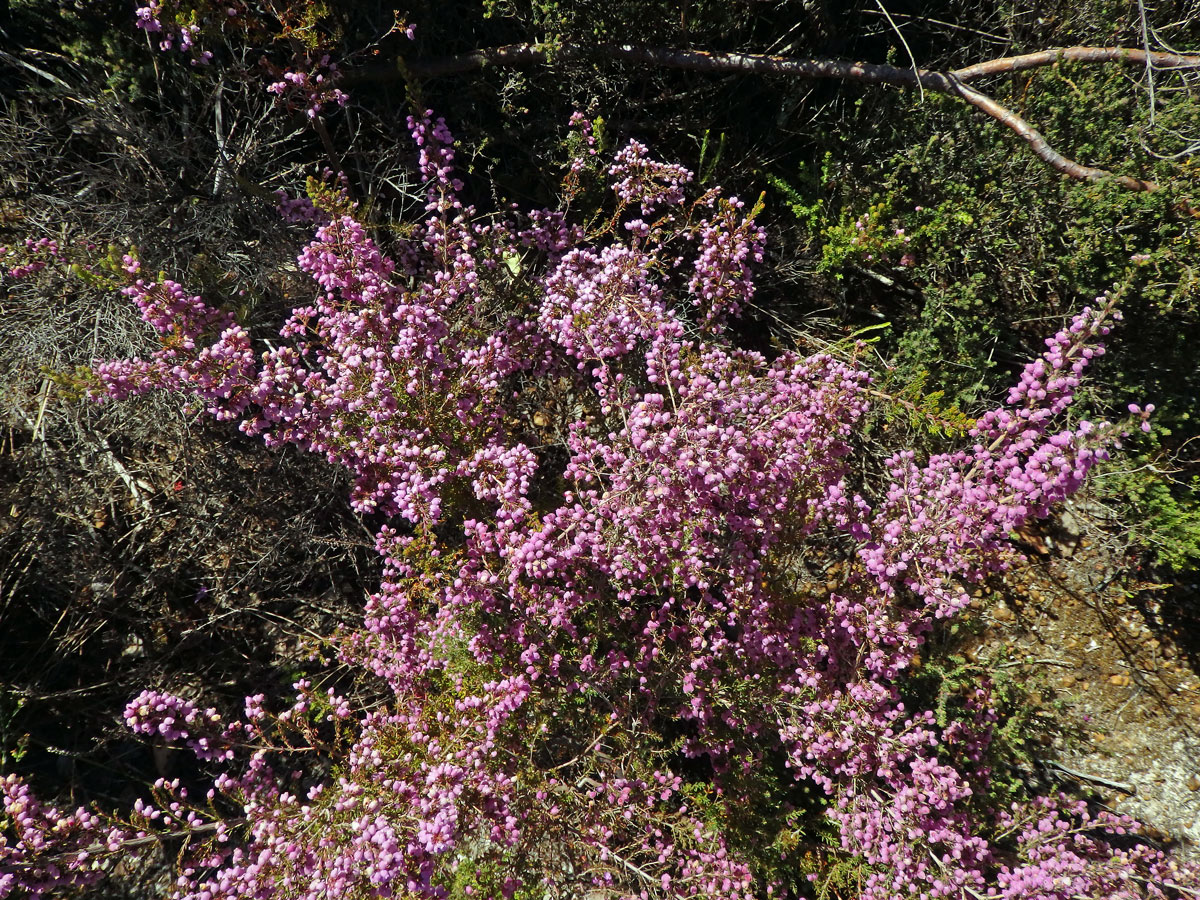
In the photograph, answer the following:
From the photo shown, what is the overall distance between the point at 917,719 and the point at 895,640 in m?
0.42

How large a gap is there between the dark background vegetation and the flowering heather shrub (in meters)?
0.79

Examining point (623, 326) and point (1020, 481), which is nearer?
point (1020, 481)

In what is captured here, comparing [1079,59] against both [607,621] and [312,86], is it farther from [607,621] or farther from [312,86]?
[312,86]

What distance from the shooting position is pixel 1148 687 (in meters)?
4.52

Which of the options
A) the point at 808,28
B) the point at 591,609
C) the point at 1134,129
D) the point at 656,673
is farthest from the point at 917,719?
the point at 808,28

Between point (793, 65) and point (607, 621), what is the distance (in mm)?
3536

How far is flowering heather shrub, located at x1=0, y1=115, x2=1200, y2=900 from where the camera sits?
9.62ft

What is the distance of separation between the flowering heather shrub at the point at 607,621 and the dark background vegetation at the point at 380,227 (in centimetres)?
79

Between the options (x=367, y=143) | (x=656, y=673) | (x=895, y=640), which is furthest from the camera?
(x=367, y=143)

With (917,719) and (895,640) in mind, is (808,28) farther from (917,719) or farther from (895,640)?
(917,719)

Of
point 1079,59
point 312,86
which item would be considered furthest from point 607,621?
point 1079,59

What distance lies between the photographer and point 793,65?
428 centimetres

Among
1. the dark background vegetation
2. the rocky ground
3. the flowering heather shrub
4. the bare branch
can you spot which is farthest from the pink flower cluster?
the rocky ground

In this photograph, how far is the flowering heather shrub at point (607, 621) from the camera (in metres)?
2.93
